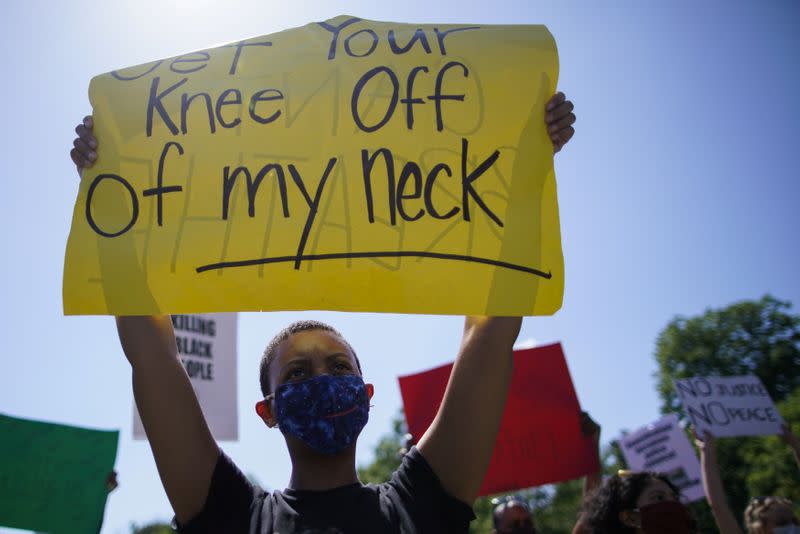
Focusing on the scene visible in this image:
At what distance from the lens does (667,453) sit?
6816 mm

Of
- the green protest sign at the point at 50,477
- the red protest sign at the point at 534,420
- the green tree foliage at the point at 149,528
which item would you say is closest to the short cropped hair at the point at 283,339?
the red protest sign at the point at 534,420

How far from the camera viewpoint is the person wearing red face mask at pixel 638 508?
118 inches

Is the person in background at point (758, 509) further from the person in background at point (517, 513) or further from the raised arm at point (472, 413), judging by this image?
the raised arm at point (472, 413)

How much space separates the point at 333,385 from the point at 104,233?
983 mm

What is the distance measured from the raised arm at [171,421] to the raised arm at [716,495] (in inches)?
132

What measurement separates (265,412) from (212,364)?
13.0ft

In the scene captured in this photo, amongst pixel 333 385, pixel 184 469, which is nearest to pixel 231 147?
pixel 333 385

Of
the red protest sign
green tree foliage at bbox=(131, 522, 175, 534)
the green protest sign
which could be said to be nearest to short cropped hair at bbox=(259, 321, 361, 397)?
the red protest sign

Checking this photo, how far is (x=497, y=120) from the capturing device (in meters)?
2.47

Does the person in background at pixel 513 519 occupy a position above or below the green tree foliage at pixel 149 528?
above

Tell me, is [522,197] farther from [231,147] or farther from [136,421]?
[136,421]

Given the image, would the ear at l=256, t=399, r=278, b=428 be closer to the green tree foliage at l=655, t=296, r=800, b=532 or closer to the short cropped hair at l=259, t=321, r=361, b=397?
the short cropped hair at l=259, t=321, r=361, b=397

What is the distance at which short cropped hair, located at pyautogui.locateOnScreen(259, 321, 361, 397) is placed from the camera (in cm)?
227

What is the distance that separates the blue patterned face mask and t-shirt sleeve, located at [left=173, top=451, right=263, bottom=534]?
0.22m
